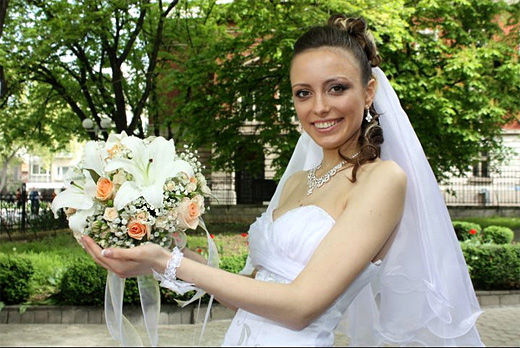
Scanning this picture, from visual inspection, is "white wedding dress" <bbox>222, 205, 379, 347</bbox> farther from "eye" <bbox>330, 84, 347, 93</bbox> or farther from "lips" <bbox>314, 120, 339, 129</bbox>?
"eye" <bbox>330, 84, 347, 93</bbox>

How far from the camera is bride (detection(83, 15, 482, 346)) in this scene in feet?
6.14

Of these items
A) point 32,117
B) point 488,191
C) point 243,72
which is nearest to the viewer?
point 243,72

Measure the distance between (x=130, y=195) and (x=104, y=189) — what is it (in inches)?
4.5

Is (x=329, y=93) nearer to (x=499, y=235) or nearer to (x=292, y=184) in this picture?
(x=292, y=184)

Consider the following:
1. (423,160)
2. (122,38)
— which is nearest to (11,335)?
(423,160)

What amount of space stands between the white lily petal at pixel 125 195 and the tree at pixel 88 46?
42.4ft

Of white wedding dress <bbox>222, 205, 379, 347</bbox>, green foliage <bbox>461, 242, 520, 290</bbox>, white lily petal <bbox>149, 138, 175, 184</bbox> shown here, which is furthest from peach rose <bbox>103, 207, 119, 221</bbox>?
green foliage <bbox>461, 242, 520, 290</bbox>

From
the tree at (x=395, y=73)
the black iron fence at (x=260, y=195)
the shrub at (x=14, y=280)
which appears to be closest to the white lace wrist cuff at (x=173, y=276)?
the shrub at (x=14, y=280)

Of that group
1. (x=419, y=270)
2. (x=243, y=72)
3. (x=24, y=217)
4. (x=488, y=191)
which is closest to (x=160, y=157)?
(x=419, y=270)

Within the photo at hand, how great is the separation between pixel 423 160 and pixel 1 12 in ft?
30.0

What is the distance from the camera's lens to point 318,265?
73.5 inches

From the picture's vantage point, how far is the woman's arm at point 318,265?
71.7 inches

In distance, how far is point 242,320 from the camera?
2.30 meters

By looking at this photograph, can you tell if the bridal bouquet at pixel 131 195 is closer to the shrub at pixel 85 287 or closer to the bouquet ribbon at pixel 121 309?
the bouquet ribbon at pixel 121 309
